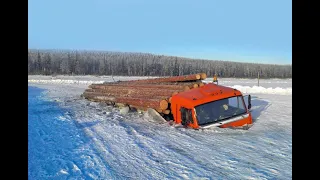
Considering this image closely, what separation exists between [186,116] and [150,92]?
5193mm

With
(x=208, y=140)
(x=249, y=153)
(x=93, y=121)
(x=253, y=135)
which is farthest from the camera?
Result: (x=93, y=121)

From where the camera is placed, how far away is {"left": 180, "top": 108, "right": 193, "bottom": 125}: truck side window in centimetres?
1062

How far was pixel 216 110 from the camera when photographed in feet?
34.1

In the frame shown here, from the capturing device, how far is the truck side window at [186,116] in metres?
10.6

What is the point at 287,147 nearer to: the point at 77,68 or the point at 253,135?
the point at 253,135

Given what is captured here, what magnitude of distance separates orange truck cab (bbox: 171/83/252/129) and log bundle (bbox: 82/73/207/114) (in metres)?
2.63

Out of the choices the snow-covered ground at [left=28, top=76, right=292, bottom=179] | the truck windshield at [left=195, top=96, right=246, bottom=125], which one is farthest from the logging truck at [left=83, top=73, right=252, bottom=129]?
the snow-covered ground at [left=28, top=76, right=292, bottom=179]

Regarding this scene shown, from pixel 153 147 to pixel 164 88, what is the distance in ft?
23.6

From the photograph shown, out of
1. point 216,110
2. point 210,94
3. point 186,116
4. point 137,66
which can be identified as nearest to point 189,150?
point 216,110

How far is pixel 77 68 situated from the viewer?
116 m

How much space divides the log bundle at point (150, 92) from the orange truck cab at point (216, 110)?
8.62 ft

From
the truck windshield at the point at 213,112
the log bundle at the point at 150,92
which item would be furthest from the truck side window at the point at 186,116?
the log bundle at the point at 150,92

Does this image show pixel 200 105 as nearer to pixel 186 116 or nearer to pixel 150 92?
A: pixel 186 116
